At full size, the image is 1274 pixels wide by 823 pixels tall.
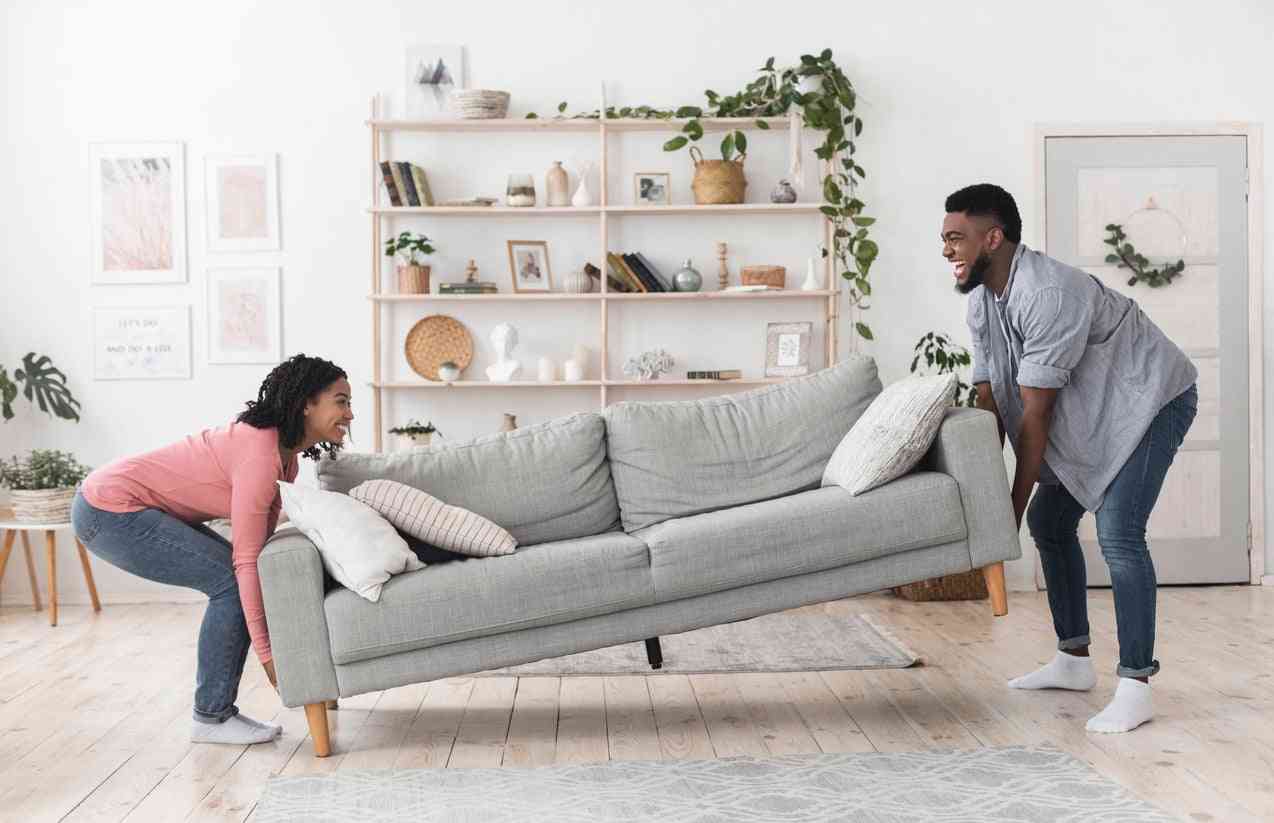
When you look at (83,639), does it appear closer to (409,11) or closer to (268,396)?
(268,396)

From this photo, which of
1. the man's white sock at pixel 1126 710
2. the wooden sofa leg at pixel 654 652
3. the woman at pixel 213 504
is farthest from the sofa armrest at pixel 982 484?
the woman at pixel 213 504

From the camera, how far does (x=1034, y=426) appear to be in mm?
3215

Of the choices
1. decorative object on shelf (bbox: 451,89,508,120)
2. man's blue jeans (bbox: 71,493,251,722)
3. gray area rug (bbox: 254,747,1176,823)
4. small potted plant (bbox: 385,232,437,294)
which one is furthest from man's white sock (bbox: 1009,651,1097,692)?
decorative object on shelf (bbox: 451,89,508,120)

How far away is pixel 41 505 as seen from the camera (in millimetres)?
4992

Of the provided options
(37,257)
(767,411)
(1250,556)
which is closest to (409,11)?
(37,257)

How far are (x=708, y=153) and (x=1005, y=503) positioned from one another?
2742 mm

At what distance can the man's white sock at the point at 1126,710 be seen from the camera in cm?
312

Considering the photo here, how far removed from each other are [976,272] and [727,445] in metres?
0.88

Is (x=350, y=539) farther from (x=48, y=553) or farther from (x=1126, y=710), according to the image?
(x=48, y=553)

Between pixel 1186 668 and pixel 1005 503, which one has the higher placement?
pixel 1005 503

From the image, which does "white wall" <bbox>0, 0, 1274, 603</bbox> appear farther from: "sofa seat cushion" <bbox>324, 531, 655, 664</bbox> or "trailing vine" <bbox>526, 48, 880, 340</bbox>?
"sofa seat cushion" <bbox>324, 531, 655, 664</bbox>

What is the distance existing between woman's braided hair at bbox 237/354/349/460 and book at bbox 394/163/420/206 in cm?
224

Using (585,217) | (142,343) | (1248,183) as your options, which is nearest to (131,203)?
(142,343)

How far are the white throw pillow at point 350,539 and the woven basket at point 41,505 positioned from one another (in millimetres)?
2376
